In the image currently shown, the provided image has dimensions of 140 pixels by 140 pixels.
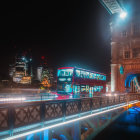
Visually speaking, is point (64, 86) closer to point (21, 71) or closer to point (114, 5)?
point (114, 5)

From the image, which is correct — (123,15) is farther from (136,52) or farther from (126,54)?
(136,52)

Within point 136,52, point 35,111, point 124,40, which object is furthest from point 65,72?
point 124,40

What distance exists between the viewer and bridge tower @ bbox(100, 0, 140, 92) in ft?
109

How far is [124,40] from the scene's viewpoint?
34.7 m

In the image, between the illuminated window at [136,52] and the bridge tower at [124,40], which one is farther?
the bridge tower at [124,40]

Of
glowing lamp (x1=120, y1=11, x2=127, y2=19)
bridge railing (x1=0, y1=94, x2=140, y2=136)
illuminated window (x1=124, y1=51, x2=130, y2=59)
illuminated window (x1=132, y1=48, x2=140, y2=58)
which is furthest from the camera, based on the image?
glowing lamp (x1=120, y1=11, x2=127, y2=19)

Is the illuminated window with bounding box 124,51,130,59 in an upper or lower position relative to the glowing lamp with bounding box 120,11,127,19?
lower

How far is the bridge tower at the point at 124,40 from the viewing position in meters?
33.2

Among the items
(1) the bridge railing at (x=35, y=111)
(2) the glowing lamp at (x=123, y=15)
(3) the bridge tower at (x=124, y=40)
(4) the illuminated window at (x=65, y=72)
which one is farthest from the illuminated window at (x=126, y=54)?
(1) the bridge railing at (x=35, y=111)

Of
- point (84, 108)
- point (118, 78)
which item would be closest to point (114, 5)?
point (118, 78)

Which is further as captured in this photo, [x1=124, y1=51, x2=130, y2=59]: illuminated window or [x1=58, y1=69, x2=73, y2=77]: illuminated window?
[x1=124, y1=51, x2=130, y2=59]: illuminated window

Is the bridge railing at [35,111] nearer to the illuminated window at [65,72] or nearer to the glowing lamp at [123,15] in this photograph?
the illuminated window at [65,72]

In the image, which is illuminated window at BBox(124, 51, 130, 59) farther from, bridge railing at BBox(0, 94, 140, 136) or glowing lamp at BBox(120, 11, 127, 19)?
bridge railing at BBox(0, 94, 140, 136)

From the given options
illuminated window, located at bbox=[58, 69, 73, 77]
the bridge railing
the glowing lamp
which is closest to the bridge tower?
the glowing lamp
